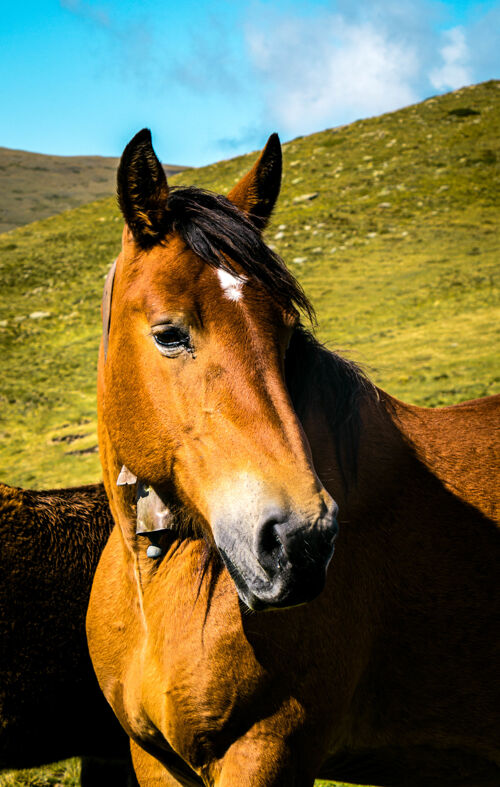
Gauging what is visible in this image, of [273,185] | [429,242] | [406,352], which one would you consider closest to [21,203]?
[429,242]

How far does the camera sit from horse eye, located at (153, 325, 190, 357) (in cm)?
195

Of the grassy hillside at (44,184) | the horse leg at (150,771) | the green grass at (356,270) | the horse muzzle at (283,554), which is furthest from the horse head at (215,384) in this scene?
the grassy hillside at (44,184)

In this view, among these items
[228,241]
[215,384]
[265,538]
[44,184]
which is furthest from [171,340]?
[44,184]

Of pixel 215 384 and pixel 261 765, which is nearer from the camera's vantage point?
pixel 215 384

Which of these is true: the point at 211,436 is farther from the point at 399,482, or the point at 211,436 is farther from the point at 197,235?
the point at 399,482

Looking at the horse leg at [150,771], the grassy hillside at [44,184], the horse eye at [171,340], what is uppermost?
the grassy hillside at [44,184]

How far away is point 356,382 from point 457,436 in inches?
24.0

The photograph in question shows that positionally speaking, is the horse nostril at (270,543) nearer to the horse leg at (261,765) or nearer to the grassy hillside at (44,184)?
the horse leg at (261,765)

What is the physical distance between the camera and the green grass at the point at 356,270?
11.8m

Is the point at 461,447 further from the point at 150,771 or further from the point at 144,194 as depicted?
the point at 150,771

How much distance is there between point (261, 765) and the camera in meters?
2.00

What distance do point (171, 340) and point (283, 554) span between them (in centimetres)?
78

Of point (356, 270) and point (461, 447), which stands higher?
point (356, 270)

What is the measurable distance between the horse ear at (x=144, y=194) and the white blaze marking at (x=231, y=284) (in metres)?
0.33
